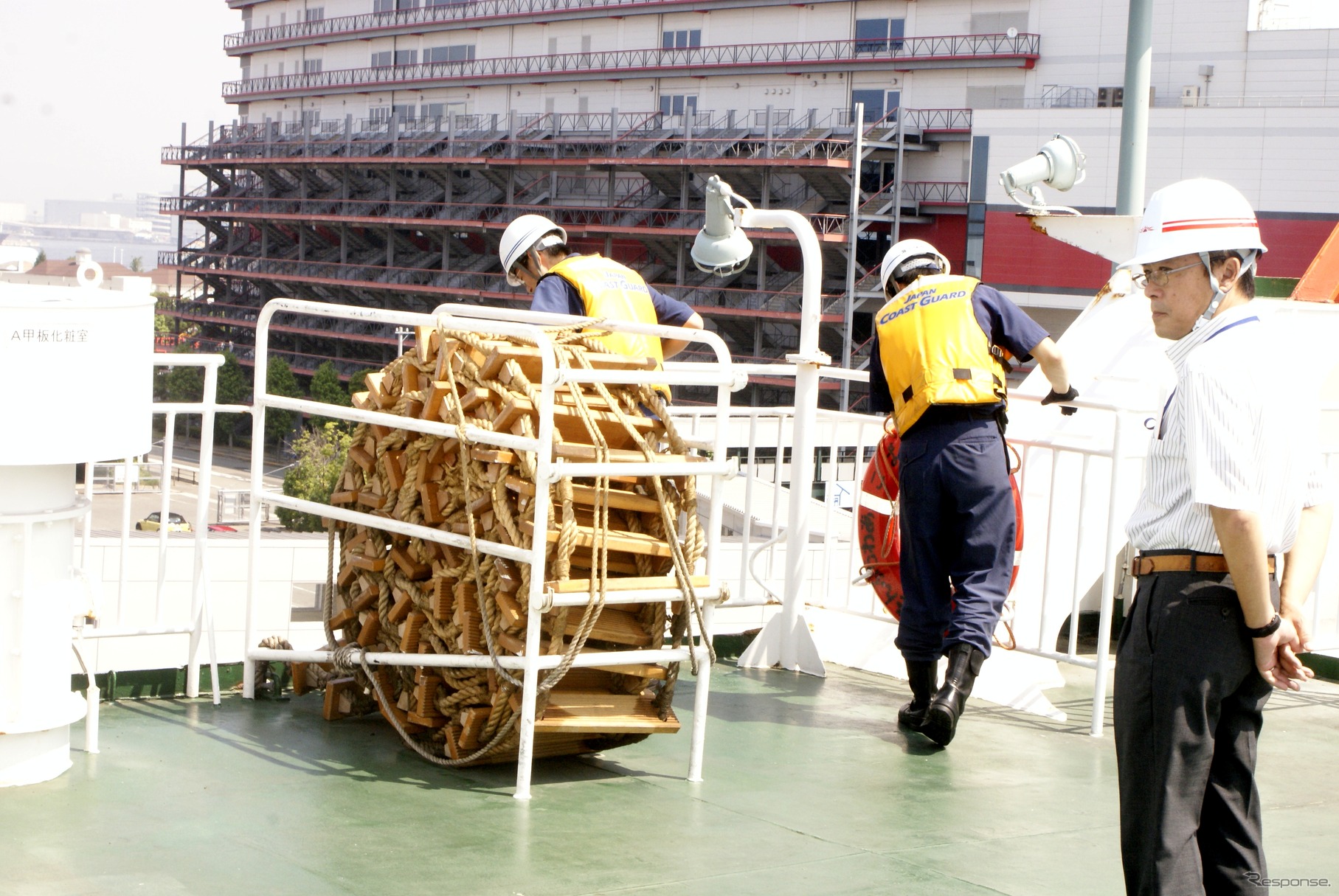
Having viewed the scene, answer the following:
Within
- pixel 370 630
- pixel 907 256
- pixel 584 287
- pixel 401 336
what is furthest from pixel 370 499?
pixel 401 336

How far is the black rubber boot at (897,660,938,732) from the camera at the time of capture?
5.80 m

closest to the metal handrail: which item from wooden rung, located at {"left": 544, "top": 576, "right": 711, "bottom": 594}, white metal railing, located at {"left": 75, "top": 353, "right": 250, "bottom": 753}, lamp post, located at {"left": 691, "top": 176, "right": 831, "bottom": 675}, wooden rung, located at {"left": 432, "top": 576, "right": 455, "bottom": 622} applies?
lamp post, located at {"left": 691, "top": 176, "right": 831, "bottom": 675}

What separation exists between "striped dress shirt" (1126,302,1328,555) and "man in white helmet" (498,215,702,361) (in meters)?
2.35

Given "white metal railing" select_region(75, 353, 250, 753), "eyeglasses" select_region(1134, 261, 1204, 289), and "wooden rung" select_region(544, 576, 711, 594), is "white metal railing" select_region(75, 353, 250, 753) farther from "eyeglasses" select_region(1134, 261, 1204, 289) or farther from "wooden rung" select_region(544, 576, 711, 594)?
"eyeglasses" select_region(1134, 261, 1204, 289)

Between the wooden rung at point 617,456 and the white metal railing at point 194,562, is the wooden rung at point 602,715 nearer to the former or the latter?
the wooden rung at point 617,456

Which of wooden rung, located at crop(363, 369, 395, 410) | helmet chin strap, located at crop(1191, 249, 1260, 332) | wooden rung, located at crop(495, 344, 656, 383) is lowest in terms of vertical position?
wooden rung, located at crop(363, 369, 395, 410)

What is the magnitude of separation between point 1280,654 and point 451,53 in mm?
81890

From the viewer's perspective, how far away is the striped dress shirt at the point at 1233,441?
10.3ft

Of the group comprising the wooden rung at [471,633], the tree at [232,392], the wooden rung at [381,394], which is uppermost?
the wooden rung at [381,394]

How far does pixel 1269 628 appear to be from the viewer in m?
3.19

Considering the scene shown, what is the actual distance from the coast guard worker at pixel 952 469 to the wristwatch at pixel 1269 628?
2381mm

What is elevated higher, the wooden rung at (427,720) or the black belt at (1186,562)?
the black belt at (1186,562)

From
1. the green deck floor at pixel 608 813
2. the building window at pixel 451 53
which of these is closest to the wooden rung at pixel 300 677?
the green deck floor at pixel 608 813

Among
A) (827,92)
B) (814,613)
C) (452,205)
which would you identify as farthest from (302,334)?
(814,613)
